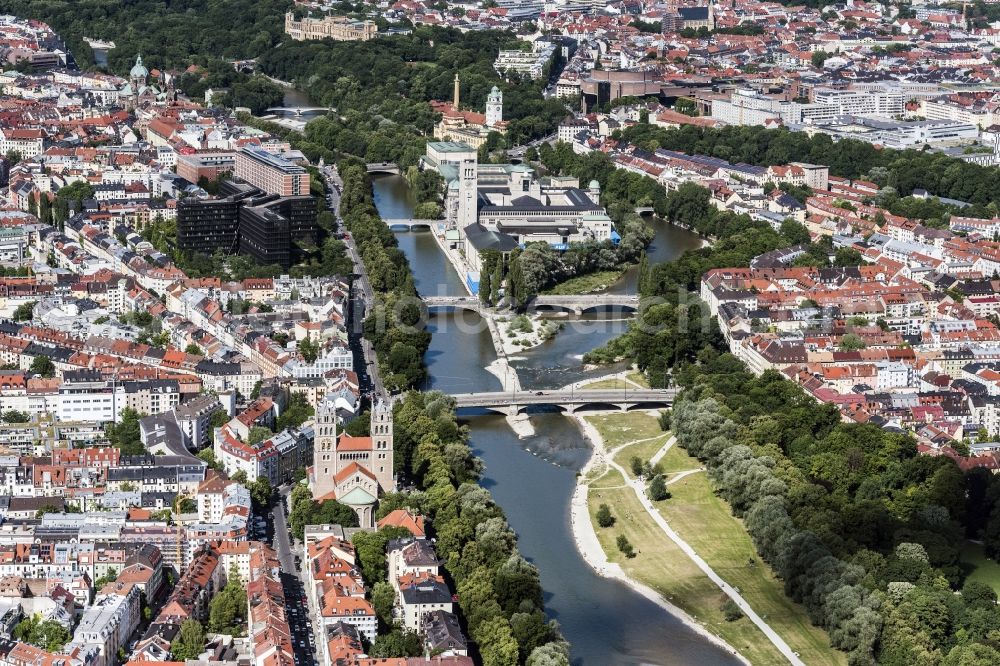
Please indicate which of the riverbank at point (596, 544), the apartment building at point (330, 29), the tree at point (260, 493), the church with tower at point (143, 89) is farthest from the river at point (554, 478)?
the apartment building at point (330, 29)

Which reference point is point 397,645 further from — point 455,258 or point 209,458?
point 455,258

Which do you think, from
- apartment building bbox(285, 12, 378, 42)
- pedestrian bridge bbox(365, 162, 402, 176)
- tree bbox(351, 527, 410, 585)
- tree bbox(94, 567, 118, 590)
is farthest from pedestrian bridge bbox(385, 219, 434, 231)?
apartment building bbox(285, 12, 378, 42)

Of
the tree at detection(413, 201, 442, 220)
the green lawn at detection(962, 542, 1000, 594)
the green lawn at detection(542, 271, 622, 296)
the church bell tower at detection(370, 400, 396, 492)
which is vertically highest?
the church bell tower at detection(370, 400, 396, 492)

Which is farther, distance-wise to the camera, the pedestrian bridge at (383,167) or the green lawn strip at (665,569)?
the pedestrian bridge at (383,167)

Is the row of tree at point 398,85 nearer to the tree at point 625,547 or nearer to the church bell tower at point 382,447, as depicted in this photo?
the church bell tower at point 382,447

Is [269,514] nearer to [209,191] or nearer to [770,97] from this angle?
[209,191]

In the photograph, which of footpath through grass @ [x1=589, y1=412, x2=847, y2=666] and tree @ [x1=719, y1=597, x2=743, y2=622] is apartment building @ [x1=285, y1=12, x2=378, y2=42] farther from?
tree @ [x1=719, y1=597, x2=743, y2=622]
